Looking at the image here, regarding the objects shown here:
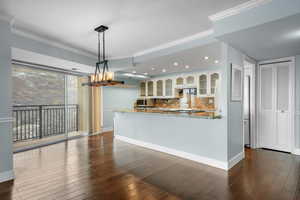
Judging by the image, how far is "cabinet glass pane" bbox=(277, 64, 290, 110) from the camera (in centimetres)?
374

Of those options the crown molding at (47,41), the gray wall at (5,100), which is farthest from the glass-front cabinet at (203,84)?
the gray wall at (5,100)

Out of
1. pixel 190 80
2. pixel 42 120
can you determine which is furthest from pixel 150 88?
pixel 42 120

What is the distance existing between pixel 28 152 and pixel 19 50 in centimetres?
236

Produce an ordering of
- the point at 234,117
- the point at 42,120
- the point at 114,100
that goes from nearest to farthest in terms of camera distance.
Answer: the point at 234,117, the point at 42,120, the point at 114,100

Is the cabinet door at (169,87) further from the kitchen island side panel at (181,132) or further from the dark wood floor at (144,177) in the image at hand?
the dark wood floor at (144,177)

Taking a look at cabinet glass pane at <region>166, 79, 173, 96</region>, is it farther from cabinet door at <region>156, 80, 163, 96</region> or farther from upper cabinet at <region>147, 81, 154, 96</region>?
upper cabinet at <region>147, 81, 154, 96</region>

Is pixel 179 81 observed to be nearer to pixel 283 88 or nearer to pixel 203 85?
pixel 203 85

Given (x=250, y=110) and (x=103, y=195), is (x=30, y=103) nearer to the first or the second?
(x=103, y=195)

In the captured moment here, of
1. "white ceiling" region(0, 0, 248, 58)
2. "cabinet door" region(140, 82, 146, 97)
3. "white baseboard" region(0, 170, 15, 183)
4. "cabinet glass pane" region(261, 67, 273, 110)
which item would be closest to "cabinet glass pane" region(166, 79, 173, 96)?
"cabinet door" region(140, 82, 146, 97)

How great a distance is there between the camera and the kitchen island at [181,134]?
9.66ft

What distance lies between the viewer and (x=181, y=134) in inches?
137

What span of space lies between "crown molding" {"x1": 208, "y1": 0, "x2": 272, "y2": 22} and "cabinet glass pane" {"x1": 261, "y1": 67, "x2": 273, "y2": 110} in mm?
2368

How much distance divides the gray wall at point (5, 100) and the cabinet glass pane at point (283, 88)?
550 cm

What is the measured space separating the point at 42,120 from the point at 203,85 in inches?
218
